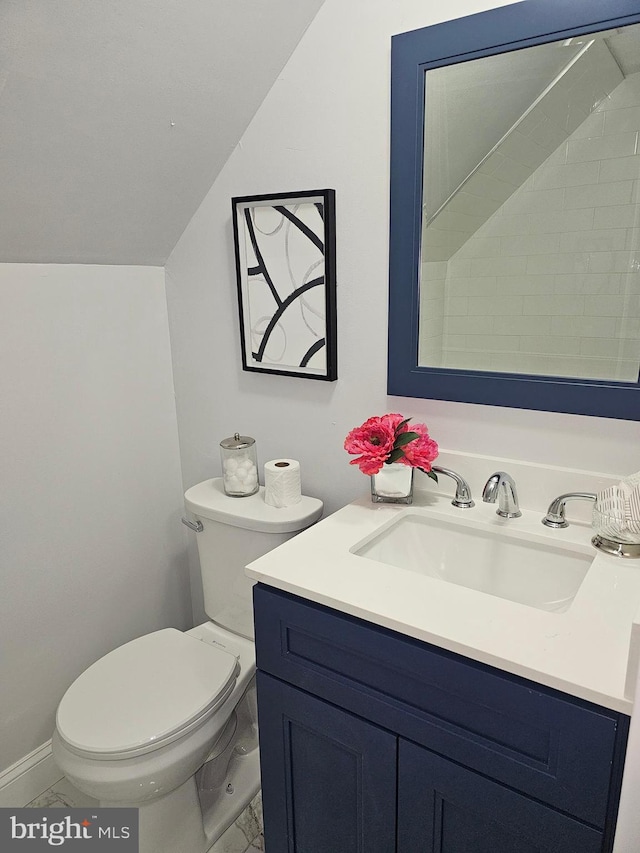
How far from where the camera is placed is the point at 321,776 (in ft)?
3.86

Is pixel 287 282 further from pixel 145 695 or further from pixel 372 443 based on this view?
pixel 145 695

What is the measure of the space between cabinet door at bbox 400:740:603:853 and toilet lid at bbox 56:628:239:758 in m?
0.56

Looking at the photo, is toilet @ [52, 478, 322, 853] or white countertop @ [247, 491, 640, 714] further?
toilet @ [52, 478, 322, 853]

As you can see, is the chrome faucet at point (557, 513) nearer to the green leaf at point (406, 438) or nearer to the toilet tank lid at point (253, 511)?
the green leaf at point (406, 438)

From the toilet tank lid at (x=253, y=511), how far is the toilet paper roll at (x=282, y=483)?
19 mm

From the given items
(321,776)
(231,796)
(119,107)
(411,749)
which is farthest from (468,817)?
(119,107)

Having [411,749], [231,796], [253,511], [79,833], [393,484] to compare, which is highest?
[393,484]

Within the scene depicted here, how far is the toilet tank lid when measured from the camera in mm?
1529

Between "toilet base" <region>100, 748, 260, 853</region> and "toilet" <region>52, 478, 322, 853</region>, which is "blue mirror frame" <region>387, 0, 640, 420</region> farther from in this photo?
"toilet base" <region>100, 748, 260, 853</region>

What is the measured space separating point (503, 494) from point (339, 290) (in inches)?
25.2

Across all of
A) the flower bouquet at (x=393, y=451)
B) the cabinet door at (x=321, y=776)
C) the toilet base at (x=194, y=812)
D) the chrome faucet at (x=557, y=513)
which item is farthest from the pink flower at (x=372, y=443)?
the toilet base at (x=194, y=812)

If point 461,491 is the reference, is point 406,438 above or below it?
above

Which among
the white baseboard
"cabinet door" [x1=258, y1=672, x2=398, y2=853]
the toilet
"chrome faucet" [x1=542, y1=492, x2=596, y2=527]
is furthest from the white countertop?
the white baseboard

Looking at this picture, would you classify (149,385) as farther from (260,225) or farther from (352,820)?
(352,820)
